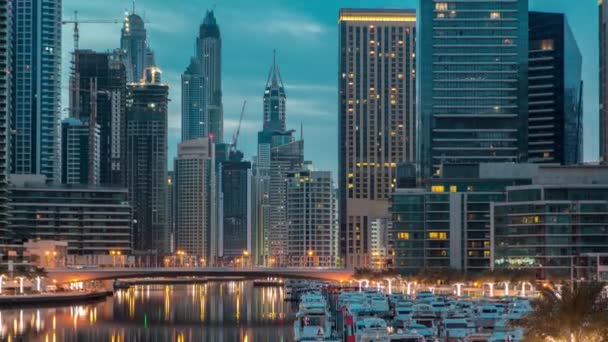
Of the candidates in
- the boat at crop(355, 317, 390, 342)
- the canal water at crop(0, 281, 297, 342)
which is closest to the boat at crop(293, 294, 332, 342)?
the canal water at crop(0, 281, 297, 342)

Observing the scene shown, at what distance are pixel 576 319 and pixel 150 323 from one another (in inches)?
3386

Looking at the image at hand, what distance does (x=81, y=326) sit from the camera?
5349 inches

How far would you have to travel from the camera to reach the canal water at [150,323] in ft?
407

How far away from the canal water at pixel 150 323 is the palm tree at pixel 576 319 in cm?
5426

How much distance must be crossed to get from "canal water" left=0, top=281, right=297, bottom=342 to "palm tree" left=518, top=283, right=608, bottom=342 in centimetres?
5426

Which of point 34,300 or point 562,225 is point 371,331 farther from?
point 34,300

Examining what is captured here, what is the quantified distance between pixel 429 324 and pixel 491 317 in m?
5.48

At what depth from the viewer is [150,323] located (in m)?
147

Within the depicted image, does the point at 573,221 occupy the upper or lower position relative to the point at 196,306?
upper

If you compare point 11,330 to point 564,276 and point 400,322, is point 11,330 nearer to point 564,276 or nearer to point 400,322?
point 400,322

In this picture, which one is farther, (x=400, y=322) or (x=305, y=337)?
(x=400, y=322)

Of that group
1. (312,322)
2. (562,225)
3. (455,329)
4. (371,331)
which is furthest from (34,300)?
(371,331)

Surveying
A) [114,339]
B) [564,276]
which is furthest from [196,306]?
Answer: [114,339]

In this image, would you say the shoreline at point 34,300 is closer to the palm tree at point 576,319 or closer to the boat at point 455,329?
Result: the boat at point 455,329
